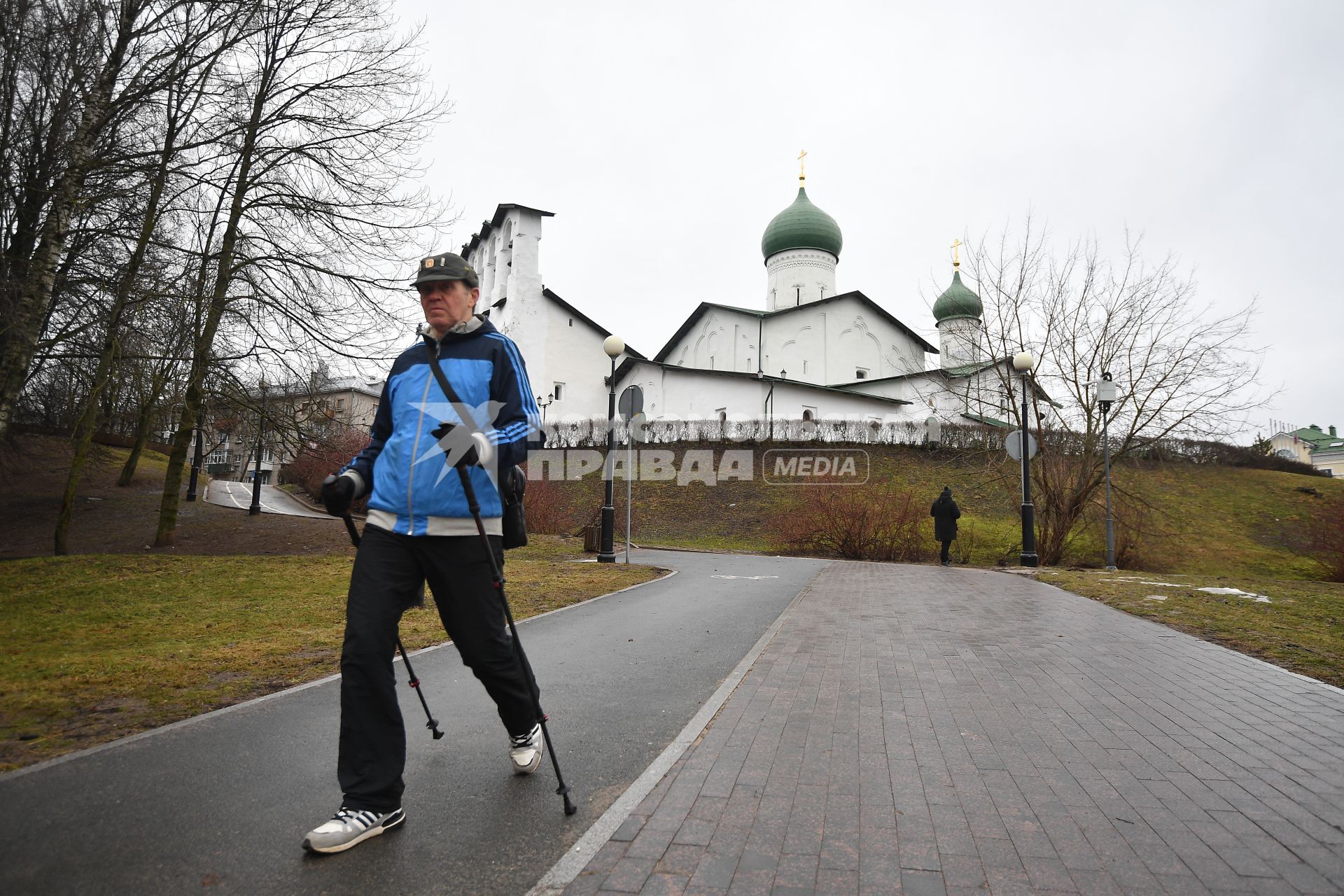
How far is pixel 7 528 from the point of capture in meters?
18.8

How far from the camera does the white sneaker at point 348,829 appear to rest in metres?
2.81

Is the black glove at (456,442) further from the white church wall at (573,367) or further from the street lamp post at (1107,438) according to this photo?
the white church wall at (573,367)

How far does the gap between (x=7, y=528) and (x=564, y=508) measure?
13764 millimetres

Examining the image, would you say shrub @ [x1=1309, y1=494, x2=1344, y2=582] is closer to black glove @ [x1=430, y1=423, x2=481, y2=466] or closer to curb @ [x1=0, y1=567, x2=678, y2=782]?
curb @ [x1=0, y1=567, x2=678, y2=782]

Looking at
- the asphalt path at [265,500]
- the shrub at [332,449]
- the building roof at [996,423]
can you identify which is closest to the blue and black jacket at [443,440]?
the shrub at [332,449]

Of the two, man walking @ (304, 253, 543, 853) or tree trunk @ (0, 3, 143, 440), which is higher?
tree trunk @ (0, 3, 143, 440)

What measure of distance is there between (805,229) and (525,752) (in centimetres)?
5381

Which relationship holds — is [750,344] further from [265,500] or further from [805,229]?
[265,500]

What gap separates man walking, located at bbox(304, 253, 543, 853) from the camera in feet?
10.1

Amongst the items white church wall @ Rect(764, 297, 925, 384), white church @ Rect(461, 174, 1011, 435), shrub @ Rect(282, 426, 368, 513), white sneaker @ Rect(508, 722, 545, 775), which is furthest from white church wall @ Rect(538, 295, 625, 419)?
white sneaker @ Rect(508, 722, 545, 775)

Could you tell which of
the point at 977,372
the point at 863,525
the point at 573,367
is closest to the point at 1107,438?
the point at 977,372

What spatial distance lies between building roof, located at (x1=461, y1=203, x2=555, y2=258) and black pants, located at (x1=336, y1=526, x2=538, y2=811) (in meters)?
42.4

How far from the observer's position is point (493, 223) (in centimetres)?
5078

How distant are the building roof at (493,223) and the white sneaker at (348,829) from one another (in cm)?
4292
